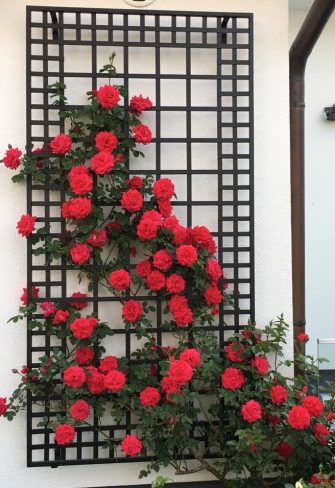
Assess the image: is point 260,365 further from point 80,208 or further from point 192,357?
point 80,208

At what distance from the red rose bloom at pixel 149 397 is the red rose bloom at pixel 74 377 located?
0.99 feet

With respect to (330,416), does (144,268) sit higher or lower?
higher

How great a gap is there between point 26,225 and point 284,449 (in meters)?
1.75

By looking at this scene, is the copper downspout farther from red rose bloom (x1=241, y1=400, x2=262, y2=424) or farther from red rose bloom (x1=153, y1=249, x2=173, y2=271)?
red rose bloom (x1=153, y1=249, x2=173, y2=271)

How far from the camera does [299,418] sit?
2.29 metres

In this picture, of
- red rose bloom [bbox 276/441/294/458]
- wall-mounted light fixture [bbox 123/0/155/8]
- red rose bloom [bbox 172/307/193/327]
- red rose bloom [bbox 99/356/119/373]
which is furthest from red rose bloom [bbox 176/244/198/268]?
wall-mounted light fixture [bbox 123/0/155/8]

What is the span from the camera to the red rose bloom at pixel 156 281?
2449 mm

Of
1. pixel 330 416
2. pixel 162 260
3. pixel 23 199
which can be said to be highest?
pixel 23 199

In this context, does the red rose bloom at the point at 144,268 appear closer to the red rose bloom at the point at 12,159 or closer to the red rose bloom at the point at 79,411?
the red rose bloom at the point at 79,411

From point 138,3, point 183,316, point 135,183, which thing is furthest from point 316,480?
point 138,3

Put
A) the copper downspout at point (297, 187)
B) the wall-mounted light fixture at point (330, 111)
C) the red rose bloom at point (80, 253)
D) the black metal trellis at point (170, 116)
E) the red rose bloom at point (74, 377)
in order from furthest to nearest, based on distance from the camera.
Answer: the wall-mounted light fixture at point (330, 111) → the copper downspout at point (297, 187) → the black metal trellis at point (170, 116) → the red rose bloom at point (80, 253) → the red rose bloom at point (74, 377)

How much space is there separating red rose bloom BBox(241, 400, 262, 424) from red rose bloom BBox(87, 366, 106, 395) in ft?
2.30

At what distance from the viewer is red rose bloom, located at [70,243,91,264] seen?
2.42 meters

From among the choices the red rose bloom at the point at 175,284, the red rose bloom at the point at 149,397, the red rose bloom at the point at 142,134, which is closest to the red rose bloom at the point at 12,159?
the red rose bloom at the point at 142,134
